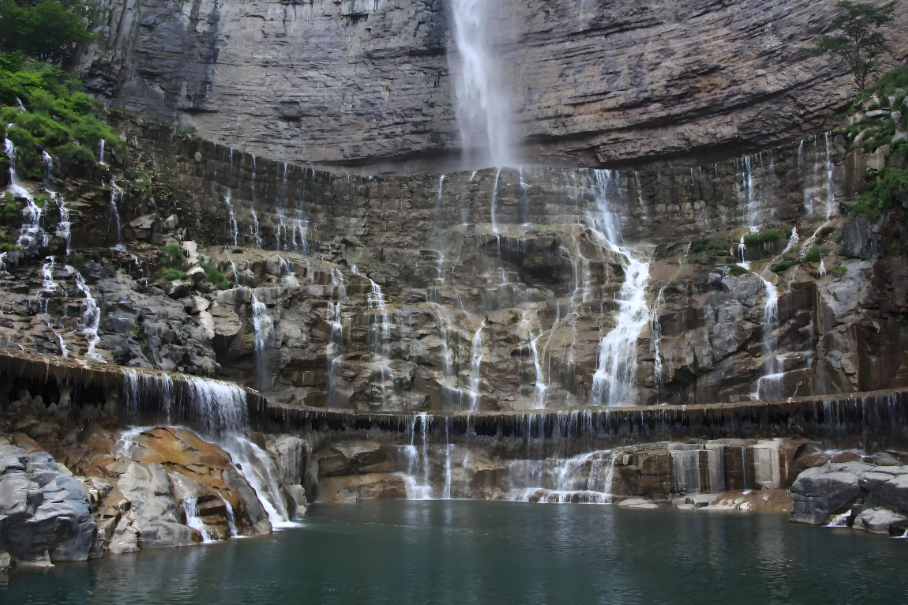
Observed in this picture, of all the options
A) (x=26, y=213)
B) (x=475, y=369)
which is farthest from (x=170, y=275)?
(x=475, y=369)

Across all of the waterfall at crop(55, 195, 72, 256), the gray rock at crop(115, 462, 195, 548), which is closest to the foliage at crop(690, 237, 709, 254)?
the waterfall at crop(55, 195, 72, 256)

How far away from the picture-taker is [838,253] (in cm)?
3522

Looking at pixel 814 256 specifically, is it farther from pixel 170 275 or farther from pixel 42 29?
pixel 42 29

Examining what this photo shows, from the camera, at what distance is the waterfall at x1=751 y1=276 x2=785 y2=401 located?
31.7 metres

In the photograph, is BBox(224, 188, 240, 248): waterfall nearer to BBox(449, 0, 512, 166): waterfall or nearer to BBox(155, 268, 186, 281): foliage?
A: BBox(155, 268, 186, 281): foliage

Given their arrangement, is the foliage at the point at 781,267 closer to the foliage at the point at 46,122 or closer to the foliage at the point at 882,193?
the foliage at the point at 882,193

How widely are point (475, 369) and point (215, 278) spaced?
12.6 m

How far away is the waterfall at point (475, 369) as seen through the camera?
35.8m

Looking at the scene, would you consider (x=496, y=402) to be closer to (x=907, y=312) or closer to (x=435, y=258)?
(x=435, y=258)

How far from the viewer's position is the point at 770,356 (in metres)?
32.8

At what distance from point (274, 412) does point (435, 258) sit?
59.4 ft

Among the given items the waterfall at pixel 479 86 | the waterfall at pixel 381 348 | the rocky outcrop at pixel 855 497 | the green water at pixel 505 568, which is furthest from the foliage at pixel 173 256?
the rocky outcrop at pixel 855 497

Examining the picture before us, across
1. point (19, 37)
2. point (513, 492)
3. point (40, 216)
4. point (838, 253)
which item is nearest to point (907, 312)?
point (838, 253)

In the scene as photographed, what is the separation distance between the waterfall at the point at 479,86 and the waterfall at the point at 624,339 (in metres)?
11.6
